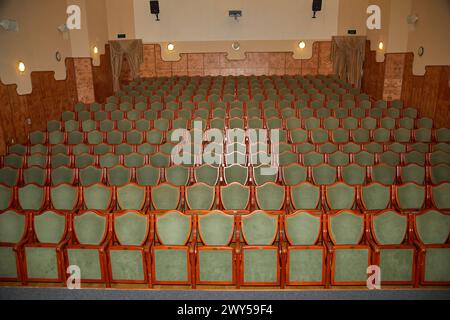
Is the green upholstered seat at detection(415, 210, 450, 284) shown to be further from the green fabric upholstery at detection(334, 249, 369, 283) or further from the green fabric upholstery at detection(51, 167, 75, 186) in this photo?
the green fabric upholstery at detection(51, 167, 75, 186)

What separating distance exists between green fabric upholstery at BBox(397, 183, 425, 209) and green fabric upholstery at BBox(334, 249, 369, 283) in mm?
1106

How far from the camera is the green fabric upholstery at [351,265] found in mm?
2744

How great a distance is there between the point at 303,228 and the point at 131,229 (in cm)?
137

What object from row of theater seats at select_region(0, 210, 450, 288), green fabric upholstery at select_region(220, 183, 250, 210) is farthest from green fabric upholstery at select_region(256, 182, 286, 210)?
row of theater seats at select_region(0, 210, 450, 288)

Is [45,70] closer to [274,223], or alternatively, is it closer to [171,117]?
[171,117]

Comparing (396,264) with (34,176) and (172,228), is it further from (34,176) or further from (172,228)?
(34,176)

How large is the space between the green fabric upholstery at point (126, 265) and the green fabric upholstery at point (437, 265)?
213 cm

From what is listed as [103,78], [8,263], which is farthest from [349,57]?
[8,263]

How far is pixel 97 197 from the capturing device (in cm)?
365

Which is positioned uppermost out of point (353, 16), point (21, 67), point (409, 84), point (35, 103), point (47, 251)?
point (353, 16)

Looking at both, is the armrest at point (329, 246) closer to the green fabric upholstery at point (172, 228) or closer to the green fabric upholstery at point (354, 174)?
the green fabric upholstery at point (172, 228)

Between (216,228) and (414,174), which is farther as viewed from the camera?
(414,174)

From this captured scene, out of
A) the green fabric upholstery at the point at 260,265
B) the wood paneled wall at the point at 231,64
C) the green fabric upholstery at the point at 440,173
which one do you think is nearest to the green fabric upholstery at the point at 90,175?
the green fabric upholstery at the point at 260,265
